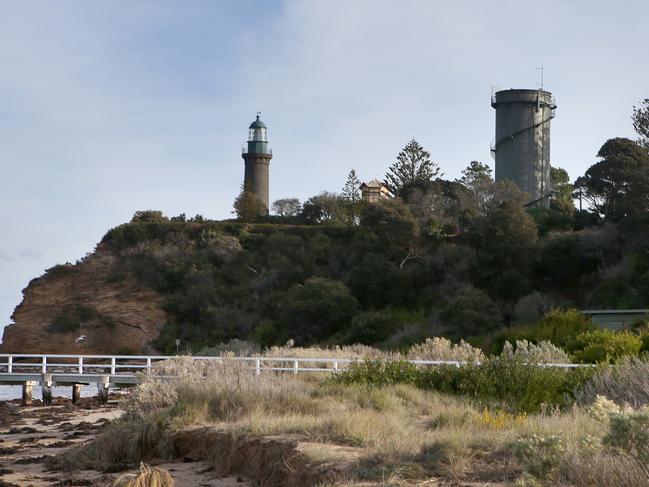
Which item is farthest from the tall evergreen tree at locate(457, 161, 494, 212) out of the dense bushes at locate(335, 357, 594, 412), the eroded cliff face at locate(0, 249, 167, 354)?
the dense bushes at locate(335, 357, 594, 412)

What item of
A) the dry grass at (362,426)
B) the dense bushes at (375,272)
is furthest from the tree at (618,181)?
the dry grass at (362,426)

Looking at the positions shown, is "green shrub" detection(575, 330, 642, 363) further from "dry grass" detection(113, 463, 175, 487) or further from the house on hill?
the house on hill

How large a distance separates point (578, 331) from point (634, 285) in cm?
1684

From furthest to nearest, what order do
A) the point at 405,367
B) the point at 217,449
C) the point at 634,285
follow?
the point at 634,285 → the point at 405,367 → the point at 217,449

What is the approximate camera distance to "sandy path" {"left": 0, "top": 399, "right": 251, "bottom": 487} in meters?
15.2

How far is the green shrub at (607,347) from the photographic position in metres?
24.9

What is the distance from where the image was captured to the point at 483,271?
176 ft

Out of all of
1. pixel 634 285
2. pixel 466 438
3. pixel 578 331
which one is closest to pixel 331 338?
pixel 634 285

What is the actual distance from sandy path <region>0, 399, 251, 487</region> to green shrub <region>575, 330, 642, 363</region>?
42.2 ft

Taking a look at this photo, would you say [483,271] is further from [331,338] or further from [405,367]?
[405,367]

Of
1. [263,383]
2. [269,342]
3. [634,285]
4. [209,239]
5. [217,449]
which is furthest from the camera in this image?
[209,239]

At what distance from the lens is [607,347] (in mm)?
25453

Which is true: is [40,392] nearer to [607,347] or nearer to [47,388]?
[47,388]

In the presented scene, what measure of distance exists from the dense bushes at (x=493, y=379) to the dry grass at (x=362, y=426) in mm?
885
